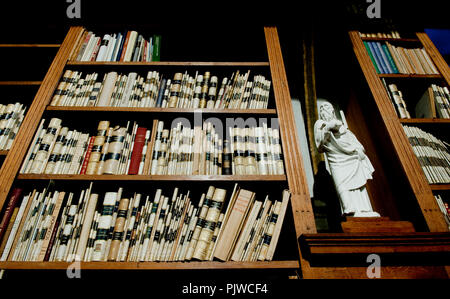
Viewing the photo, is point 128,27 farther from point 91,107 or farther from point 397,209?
point 397,209

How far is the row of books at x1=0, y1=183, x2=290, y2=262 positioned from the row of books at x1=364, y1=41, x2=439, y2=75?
3.87 ft

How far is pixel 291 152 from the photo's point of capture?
4.22 ft

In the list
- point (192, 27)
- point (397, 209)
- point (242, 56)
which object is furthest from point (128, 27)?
point (397, 209)

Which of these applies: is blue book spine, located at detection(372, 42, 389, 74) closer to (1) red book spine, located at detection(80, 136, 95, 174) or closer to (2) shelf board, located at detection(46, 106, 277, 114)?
(2) shelf board, located at detection(46, 106, 277, 114)

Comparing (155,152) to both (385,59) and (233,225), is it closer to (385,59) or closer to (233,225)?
(233,225)

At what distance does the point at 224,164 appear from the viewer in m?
1.28

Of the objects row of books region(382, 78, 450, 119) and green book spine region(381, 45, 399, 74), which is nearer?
row of books region(382, 78, 450, 119)

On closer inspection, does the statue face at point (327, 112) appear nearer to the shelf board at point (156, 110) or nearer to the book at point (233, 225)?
the shelf board at point (156, 110)

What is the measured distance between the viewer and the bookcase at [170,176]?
3.32 ft

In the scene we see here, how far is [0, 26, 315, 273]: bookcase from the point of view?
101 centimetres

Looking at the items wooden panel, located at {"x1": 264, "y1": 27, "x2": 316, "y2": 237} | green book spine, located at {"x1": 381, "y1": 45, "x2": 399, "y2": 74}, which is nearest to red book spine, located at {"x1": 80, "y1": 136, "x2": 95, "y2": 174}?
wooden panel, located at {"x1": 264, "y1": 27, "x2": 316, "y2": 237}

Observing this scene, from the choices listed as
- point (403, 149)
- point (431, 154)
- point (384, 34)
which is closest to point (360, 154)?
point (403, 149)

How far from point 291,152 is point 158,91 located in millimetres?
802
